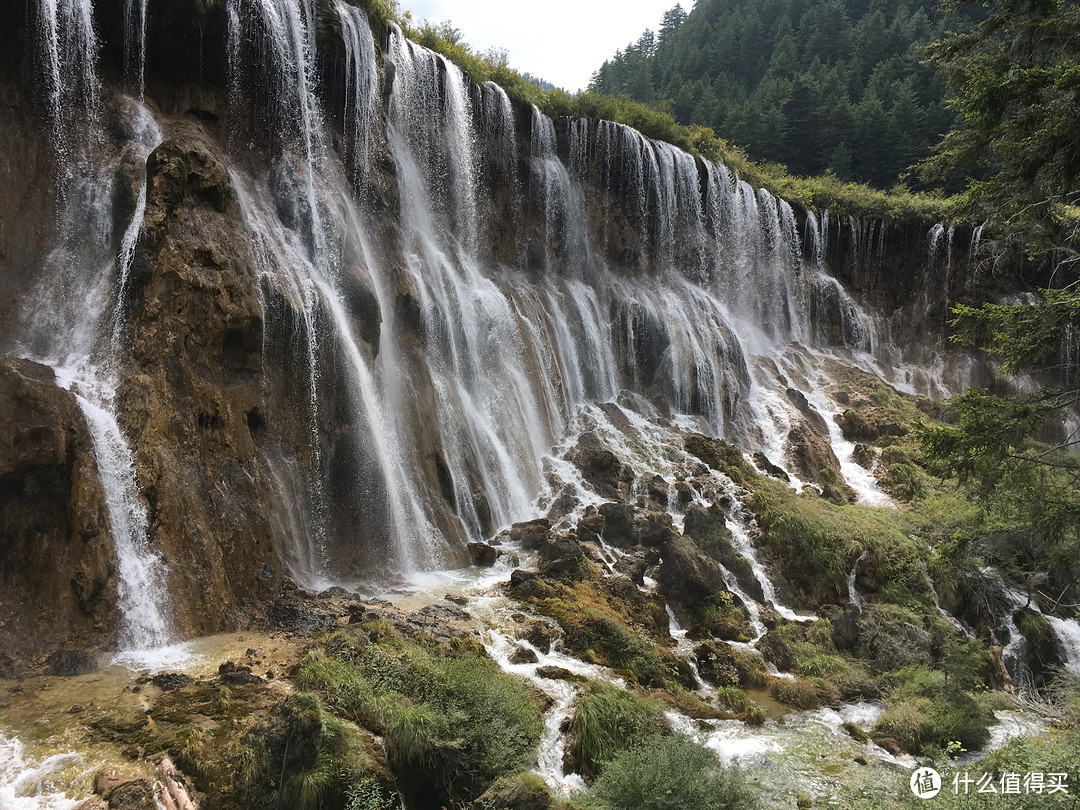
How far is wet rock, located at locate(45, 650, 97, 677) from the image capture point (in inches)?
310

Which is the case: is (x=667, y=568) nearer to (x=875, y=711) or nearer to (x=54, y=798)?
(x=875, y=711)

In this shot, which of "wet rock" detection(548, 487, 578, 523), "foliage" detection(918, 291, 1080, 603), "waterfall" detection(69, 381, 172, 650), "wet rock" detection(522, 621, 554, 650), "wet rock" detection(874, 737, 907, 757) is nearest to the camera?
"foliage" detection(918, 291, 1080, 603)

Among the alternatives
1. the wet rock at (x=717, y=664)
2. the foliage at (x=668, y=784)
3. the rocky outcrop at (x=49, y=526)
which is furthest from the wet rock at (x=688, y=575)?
the rocky outcrop at (x=49, y=526)

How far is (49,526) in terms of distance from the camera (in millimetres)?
8961

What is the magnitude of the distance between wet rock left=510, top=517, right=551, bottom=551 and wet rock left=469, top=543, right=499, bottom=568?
2.84 ft

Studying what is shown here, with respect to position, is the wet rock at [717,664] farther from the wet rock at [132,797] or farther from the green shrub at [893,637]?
the wet rock at [132,797]

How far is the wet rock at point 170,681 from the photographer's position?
763 cm

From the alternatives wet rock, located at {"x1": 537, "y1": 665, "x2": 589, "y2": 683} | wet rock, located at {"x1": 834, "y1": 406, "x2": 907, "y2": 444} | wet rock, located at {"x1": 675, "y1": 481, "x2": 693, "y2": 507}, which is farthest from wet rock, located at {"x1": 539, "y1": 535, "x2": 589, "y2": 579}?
wet rock, located at {"x1": 834, "y1": 406, "x2": 907, "y2": 444}

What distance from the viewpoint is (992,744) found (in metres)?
10.1

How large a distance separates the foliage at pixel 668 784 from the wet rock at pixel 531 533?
317 inches

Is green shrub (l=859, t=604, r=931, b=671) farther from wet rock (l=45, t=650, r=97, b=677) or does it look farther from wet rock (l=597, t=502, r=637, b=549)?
wet rock (l=45, t=650, r=97, b=677)

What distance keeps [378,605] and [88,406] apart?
18.0 ft

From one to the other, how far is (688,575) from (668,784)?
299 inches

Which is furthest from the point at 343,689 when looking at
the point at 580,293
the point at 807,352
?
the point at 807,352
